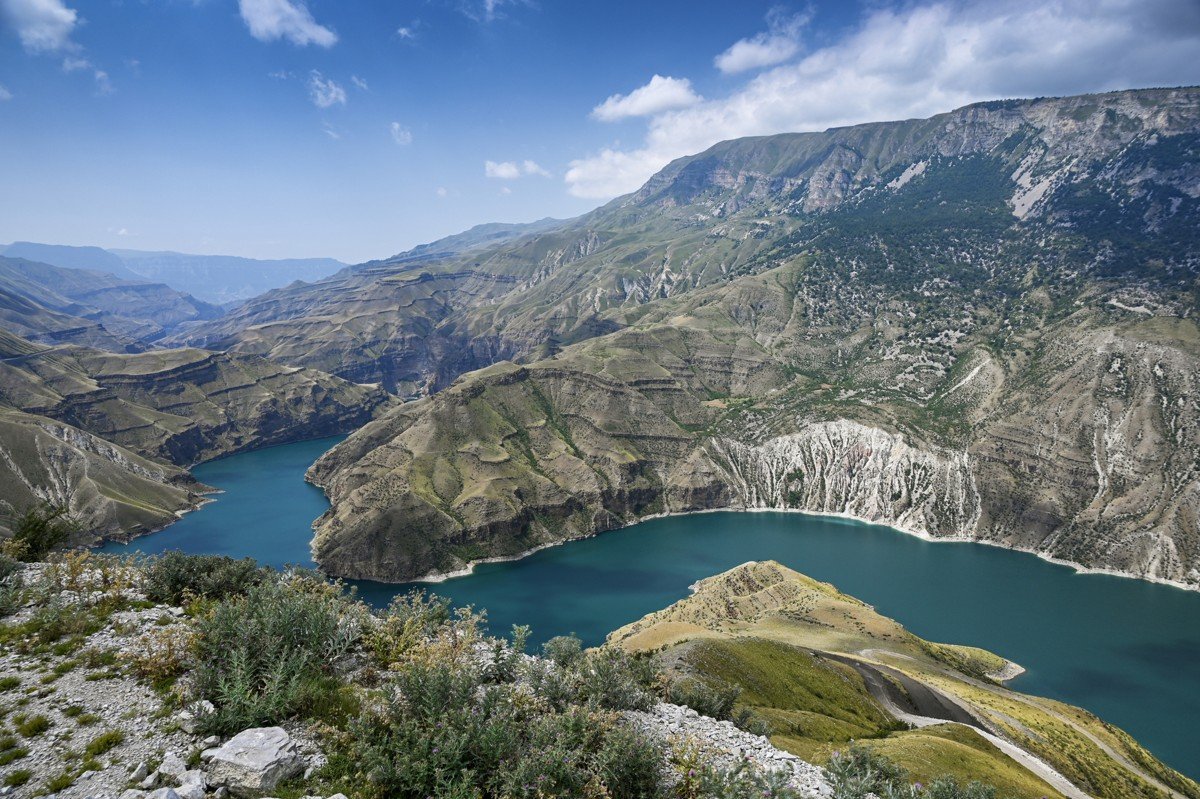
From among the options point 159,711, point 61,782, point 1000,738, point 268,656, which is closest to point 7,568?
point 159,711

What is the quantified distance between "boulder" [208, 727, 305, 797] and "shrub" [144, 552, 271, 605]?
435 inches

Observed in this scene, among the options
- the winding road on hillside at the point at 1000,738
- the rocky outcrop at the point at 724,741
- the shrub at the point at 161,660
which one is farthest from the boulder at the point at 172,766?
the winding road on hillside at the point at 1000,738

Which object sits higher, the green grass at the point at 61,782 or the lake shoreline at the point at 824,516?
the green grass at the point at 61,782

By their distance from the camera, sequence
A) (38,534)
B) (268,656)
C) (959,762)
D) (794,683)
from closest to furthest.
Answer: (268,656) < (38,534) < (959,762) < (794,683)

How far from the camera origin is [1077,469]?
14788cm

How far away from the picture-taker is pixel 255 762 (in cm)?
1309

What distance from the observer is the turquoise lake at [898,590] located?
9150 cm

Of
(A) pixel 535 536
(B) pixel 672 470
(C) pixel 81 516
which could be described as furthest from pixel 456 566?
(C) pixel 81 516

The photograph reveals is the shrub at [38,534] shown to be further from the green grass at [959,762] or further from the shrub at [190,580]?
the green grass at [959,762]

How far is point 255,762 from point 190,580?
1525 centimetres

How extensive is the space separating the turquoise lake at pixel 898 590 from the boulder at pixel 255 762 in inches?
3604

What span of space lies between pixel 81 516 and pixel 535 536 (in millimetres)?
119046

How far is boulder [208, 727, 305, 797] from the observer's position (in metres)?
12.9

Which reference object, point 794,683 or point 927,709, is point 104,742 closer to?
point 794,683
